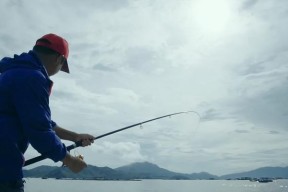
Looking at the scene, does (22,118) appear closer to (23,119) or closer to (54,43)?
(23,119)

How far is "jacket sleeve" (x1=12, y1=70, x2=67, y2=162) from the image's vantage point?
12.2 ft

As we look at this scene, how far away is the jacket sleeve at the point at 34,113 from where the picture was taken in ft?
12.2

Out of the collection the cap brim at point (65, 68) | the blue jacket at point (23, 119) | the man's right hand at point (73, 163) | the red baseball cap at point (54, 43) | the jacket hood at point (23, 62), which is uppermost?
the red baseball cap at point (54, 43)

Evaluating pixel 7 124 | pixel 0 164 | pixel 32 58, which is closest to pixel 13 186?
pixel 0 164

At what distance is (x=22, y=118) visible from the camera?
3.74 meters

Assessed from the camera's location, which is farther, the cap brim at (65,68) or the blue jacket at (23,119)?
the cap brim at (65,68)

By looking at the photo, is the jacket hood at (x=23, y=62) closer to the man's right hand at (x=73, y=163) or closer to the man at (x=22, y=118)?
the man at (x=22, y=118)

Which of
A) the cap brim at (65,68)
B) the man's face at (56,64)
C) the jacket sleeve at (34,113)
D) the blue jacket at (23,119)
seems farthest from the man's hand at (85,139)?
the jacket sleeve at (34,113)

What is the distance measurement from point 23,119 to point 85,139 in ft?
6.95

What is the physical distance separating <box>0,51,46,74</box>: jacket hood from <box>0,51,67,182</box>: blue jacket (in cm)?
1

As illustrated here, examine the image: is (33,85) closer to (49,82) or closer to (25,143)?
(49,82)

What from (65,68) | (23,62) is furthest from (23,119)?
(65,68)

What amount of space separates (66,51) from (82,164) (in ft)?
4.92

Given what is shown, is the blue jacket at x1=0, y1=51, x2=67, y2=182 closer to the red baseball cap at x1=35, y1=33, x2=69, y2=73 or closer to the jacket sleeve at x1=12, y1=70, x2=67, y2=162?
the jacket sleeve at x1=12, y1=70, x2=67, y2=162
